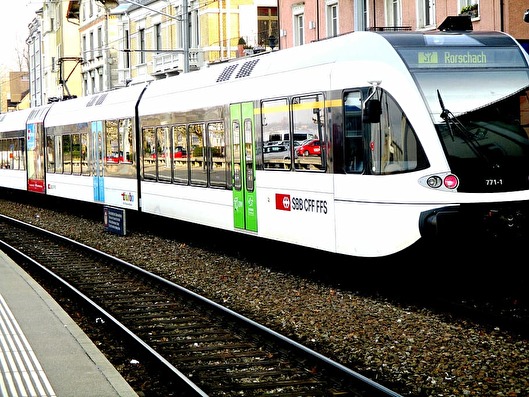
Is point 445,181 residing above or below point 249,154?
below

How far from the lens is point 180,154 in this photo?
2011 cm

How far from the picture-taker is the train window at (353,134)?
12.6m

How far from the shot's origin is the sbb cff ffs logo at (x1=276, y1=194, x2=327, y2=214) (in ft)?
44.9

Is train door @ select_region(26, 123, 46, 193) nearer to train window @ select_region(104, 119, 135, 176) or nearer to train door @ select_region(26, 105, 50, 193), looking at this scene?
train door @ select_region(26, 105, 50, 193)

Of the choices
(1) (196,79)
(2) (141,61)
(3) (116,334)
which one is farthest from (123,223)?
(2) (141,61)

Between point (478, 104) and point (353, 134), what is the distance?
160cm

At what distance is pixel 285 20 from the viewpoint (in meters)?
35.1

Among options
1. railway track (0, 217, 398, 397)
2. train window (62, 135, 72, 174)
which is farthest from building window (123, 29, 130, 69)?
railway track (0, 217, 398, 397)

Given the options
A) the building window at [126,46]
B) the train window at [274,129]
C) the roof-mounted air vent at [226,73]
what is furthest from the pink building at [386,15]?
the building window at [126,46]

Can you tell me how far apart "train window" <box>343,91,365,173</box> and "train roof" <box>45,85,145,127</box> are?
11029 millimetres

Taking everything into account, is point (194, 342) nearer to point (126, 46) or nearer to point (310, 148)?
point (310, 148)

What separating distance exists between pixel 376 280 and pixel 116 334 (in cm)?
463

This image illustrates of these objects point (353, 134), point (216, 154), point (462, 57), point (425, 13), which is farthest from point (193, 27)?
point (462, 57)

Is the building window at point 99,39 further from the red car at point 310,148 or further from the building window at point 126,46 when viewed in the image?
the red car at point 310,148
